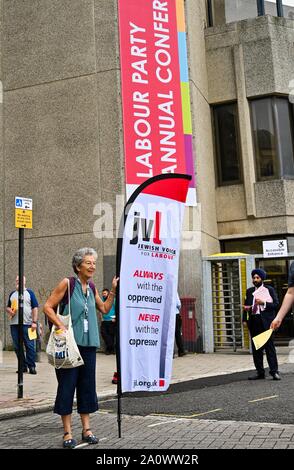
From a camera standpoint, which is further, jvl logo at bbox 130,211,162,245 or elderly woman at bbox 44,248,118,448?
jvl logo at bbox 130,211,162,245

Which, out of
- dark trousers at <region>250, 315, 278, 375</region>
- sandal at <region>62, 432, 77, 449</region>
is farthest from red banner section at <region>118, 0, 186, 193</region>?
sandal at <region>62, 432, 77, 449</region>

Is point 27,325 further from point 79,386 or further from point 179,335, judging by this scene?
point 79,386

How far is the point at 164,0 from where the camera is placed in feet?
56.0

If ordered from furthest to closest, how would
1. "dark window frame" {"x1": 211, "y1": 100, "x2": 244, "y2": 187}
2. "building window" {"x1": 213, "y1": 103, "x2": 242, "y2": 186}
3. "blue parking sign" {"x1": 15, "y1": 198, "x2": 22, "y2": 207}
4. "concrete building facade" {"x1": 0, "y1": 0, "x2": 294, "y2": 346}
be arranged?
"building window" {"x1": 213, "y1": 103, "x2": 242, "y2": 186}
"dark window frame" {"x1": 211, "y1": 100, "x2": 244, "y2": 187}
"concrete building facade" {"x1": 0, "y1": 0, "x2": 294, "y2": 346}
"blue parking sign" {"x1": 15, "y1": 198, "x2": 22, "y2": 207}

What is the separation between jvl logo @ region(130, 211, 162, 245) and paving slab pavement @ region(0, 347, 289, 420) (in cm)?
310

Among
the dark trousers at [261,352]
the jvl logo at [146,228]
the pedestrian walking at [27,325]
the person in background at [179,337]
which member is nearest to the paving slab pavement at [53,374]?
the person in background at [179,337]

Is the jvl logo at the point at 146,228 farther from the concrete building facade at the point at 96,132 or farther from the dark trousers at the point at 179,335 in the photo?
the concrete building facade at the point at 96,132

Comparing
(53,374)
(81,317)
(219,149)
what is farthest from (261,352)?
(219,149)

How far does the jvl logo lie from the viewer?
5.84 metres

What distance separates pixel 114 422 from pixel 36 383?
362 centimetres

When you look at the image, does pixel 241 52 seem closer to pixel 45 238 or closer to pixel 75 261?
pixel 45 238

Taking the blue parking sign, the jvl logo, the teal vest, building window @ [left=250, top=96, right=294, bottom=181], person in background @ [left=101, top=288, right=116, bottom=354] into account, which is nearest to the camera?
A: the teal vest

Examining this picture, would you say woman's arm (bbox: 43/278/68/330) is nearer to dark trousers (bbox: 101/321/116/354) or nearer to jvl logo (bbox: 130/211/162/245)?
jvl logo (bbox: 130/211/162/245)

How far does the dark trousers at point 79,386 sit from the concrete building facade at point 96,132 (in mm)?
10072
